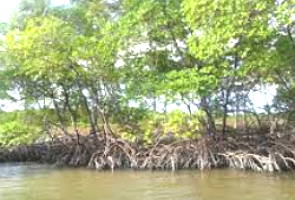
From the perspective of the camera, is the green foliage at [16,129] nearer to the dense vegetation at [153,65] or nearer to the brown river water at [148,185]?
the dense vegetation at [153,65]

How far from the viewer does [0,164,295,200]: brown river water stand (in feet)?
39.0

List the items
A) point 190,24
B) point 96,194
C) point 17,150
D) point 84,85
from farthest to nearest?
1. point 17,150
2. point 84,85
3. point 190,24
4. point 96,194

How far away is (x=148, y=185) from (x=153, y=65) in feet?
21.8

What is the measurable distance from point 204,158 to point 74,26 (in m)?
7.93

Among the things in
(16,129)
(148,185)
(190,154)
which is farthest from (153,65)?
(148,185)

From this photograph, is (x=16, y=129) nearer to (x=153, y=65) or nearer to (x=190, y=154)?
(x=153, y=65)

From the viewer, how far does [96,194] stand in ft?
41.4

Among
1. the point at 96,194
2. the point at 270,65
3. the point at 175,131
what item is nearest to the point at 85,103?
the point at 175,131

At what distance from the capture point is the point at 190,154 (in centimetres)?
1730

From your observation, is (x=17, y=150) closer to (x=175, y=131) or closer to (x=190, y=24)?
(x=175, y=131)

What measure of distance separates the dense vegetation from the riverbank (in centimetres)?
41

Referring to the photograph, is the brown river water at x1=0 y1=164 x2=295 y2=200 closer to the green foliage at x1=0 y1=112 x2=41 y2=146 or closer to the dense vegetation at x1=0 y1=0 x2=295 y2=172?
the dense vegetation at x1=0 y1=0 x2=295 y2=172

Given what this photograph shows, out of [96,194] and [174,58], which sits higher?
[174,58]

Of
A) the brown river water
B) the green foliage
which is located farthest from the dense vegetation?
the brown river water
